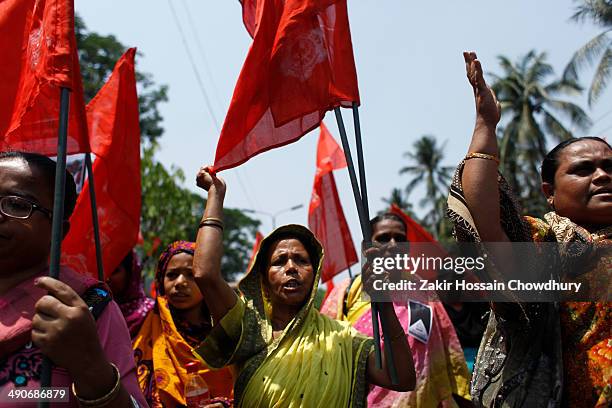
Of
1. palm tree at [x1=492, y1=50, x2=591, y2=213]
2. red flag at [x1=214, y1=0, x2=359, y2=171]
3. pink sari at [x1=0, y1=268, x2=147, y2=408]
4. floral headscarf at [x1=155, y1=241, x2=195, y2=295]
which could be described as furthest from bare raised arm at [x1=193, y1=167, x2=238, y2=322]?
palm tree at [x1=492, y1=50, x2=591, y2=213]

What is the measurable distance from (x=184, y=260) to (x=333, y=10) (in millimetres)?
2018

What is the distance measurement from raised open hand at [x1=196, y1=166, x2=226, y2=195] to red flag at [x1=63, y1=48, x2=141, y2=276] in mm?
1072

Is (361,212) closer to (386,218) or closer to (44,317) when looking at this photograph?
(44,317)

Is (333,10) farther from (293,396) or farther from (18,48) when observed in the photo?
(293,396)

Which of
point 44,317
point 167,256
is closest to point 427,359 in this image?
point 167,256

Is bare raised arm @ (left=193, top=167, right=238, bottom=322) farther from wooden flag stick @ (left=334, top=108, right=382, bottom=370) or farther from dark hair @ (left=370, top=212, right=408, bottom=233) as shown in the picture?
dark hair @ (left=370, top=212, right=408, bottom=233)

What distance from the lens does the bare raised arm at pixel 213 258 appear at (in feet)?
8.80

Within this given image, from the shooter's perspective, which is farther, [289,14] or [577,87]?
[577,87]

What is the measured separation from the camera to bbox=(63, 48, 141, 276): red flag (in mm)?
3873

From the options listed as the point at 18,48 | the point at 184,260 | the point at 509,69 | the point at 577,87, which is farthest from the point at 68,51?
the point at 509,69

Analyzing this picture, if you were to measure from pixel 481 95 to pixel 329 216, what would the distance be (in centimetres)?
424

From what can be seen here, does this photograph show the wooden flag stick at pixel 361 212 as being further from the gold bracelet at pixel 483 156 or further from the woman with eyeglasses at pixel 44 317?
the woman with eyeglasses at pixel 44 317

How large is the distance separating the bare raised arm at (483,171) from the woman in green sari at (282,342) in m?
0.56

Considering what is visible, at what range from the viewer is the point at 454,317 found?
5770 millimetres
